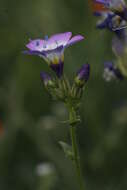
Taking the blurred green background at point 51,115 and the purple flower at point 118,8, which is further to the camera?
the blurred green background at point 51,115

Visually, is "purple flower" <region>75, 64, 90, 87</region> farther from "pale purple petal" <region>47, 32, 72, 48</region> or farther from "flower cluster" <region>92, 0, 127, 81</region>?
"flower cluster" <region>92, 0, 127, 81</region>

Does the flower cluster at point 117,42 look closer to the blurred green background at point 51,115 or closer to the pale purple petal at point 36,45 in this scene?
the pale purple petal at point 36,45

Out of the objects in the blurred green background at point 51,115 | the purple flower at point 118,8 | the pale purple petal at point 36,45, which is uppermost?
the purple flower at point 118,8

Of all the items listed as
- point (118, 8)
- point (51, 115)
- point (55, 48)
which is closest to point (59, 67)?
point (55, 48)

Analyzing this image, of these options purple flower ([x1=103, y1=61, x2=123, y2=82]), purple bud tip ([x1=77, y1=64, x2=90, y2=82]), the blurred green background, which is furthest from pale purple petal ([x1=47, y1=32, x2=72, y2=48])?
the blurred green background

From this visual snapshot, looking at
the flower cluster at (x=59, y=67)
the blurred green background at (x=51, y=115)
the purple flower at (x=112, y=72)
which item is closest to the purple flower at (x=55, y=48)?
the flower cluster at (x=59, y=67)

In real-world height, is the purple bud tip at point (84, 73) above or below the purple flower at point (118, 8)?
below

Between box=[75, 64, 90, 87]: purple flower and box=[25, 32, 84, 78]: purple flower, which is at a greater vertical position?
box=[25, 32, 84, 78]: purple flower
